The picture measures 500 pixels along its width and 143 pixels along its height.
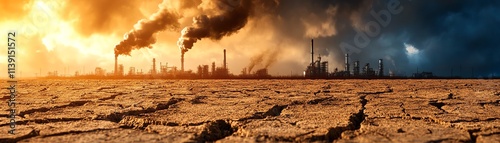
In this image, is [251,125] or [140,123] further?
[140,123]

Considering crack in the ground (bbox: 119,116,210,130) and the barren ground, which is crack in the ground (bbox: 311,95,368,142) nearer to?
the barren ground

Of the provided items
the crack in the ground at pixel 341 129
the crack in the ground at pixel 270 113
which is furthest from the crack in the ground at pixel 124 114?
the crack in the ground at pixel 341 129

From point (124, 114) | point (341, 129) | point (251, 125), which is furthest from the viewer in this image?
point (124, 114)

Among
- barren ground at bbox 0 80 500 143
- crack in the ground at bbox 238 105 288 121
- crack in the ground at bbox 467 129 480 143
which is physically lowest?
crack in the ground at bbox 467 129 480 143

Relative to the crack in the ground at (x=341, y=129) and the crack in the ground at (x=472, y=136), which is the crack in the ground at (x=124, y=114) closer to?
the crack in the ground at (x=341, y=129)

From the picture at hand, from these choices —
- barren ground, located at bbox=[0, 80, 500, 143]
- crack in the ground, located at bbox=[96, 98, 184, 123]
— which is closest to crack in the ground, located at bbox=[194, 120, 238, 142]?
barren ground, located at bbox=[0, 80, 500, 143]

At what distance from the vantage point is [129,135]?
3287 millimetres

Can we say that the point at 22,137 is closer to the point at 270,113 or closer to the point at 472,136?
the point at 270,113

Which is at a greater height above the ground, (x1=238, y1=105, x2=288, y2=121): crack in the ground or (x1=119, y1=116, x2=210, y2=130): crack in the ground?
(x1=238, y1=105, x2=288, y2=121): crack in the ground

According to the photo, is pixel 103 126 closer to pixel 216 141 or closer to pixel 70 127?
pixel 70 127

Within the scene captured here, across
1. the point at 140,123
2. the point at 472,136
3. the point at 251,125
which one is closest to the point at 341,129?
the point at 251,125

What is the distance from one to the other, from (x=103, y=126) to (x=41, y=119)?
2.98ft

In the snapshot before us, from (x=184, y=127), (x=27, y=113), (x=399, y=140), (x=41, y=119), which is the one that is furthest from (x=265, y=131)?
(x=27, y=113)

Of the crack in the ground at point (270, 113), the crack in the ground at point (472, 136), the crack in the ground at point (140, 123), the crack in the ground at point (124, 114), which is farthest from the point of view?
the crack in the ground at point (124, 114)
